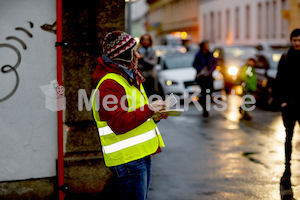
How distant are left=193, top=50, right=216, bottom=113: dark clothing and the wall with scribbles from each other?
7.84 metres

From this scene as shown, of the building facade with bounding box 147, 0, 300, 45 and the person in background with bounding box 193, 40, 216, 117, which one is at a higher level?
the building facade with bounding box 147, 0, 300, 45

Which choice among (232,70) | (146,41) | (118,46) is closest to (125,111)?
(118,46)

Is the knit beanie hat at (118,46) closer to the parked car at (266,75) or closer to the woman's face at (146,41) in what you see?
the woman's face at (146,41)

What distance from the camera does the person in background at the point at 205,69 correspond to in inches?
522

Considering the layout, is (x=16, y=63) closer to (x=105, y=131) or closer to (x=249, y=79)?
(x=105, y=131)

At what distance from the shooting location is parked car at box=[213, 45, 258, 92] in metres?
20.1

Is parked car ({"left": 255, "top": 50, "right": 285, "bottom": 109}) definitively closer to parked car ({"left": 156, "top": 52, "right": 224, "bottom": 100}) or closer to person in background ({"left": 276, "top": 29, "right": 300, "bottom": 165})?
parked car ({"left": 156, "top": 52, "right": 224, "bottom": 100})

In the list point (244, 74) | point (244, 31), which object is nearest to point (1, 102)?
point (244, 74)

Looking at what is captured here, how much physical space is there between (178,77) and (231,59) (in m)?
5.42

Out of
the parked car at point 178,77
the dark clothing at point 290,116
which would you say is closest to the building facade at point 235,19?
the parked car at point 178,77

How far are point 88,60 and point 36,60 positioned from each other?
20.6 inches

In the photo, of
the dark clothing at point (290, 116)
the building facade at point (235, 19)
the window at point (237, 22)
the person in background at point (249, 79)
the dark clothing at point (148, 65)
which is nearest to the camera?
the dark clothing at point (290, 116)

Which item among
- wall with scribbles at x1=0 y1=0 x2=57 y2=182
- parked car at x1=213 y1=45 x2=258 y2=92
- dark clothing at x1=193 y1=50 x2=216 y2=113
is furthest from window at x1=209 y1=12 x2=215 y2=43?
wall with scribbles at x1=0 y1=0 x2=57 y2=182

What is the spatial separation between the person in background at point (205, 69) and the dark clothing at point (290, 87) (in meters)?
6.51
